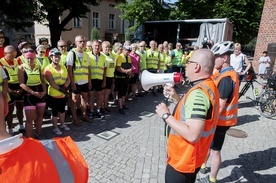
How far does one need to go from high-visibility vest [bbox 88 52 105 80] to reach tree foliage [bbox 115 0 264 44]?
44.0ft

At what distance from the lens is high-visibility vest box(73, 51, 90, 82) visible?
5230 millimetres

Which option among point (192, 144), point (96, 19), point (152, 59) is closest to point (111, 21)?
point (96, 19)

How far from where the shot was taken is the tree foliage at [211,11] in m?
19.1

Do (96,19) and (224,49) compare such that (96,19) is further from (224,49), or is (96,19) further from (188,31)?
(224,49)

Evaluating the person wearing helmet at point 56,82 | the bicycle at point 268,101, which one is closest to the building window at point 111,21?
A: the bicycle at point 268,101

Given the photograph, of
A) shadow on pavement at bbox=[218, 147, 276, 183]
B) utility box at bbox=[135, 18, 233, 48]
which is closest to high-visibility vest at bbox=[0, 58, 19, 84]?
shadow on pavement at bbox=[218, 147, 276, 183]

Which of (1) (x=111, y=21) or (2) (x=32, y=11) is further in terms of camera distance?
(1) (x=111, y=21)

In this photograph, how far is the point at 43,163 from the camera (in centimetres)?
97

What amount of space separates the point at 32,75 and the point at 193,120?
3.75 metres

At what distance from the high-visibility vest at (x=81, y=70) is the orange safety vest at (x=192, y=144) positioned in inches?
147

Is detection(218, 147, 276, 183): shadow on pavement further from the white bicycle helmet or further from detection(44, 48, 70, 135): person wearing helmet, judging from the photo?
detection(44, 48, 70, 135): person wearing helmet

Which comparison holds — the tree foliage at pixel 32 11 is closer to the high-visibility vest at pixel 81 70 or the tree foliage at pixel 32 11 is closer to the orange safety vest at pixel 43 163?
the high-visibility vest at pixel 81 70

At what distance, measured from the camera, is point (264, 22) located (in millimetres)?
13891

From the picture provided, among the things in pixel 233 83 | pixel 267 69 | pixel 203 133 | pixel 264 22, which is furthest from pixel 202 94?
pixel 264 22
